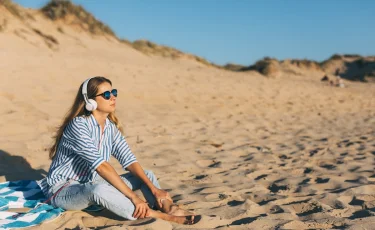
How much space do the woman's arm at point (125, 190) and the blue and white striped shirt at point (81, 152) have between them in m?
0.06

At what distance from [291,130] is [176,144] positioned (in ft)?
9.93

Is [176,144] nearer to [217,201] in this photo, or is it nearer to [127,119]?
[127,119]

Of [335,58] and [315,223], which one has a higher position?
[335,58]

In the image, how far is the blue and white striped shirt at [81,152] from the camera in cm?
319

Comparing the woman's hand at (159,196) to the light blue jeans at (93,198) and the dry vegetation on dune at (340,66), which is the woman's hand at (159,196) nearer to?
the light blue jeans at (93,198)

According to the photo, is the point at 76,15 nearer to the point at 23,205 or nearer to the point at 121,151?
the point at 121,151

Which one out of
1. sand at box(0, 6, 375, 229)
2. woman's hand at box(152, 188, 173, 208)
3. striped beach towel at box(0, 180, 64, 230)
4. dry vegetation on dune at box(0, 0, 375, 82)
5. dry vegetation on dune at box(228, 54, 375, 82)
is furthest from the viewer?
dry vegetation on dune at box(228, 54, 375, 82)

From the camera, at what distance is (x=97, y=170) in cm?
314

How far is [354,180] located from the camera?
452 centimetres

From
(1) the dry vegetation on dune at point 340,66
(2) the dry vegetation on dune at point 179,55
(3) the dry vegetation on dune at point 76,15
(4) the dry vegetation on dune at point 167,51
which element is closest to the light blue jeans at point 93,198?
(2) the dry vegetation on dune at point 179,55

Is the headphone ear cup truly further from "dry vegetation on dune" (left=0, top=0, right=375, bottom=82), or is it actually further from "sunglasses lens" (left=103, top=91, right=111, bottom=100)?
"dry vegetation on dune" (left=0, top=0, right=375, bottom=82)

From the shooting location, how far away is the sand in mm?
3492

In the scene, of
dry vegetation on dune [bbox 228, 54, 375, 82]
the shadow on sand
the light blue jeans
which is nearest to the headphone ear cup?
the light blue jeans

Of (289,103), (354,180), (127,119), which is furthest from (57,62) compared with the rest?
(354,180)
